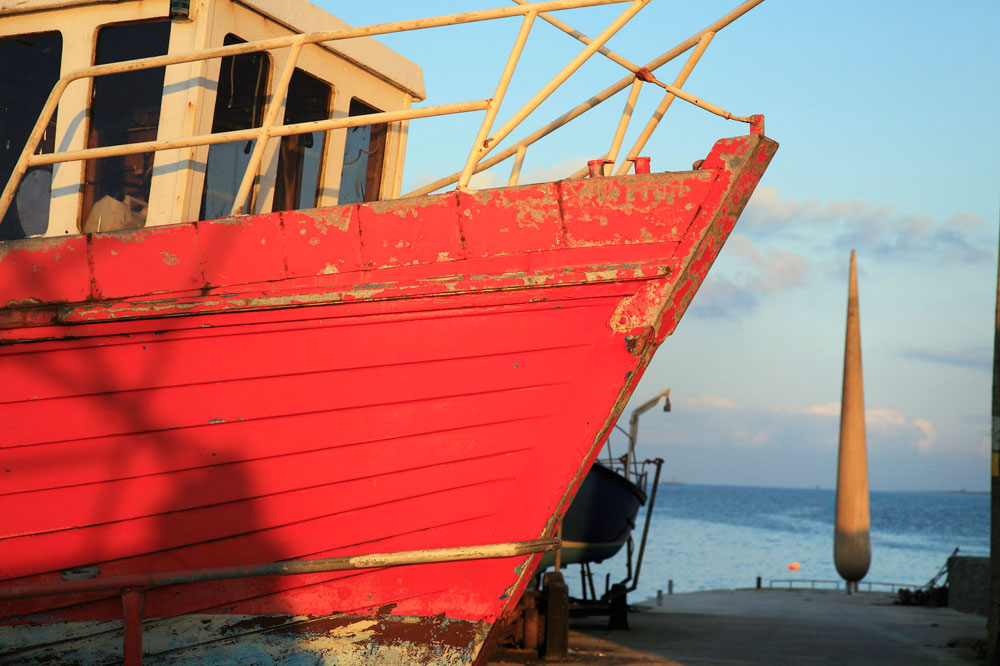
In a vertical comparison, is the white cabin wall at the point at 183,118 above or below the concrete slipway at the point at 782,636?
above

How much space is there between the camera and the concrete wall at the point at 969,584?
490 inches

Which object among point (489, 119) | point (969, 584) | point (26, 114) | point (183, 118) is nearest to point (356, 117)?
point (489, 119)

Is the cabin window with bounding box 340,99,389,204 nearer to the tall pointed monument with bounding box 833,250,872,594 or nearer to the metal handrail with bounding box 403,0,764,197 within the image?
the metal handrail with bounding box 403,0,764,197

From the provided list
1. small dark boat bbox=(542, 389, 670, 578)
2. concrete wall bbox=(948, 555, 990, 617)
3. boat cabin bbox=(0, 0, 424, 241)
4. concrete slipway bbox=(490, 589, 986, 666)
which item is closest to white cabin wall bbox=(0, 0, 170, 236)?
boat cabin bbox=(0, 0, 424, 241)

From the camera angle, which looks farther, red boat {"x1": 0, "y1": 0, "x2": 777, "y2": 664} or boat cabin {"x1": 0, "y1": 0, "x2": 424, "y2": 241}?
boat cabin {"x1": 0, "y1": 0, "x2": 424, "y2": 241}

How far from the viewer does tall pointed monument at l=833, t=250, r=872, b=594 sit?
15.9 meters

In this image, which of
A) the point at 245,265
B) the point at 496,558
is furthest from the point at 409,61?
the point at 496,558

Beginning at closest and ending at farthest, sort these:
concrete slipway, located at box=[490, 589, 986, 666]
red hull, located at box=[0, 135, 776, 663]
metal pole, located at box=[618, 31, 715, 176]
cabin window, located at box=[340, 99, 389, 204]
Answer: red hull, located at box=[0, 135, 776, 663] → metal pole, located at box=[618, 31, 715, 176] → cabin window, located at box=[340, 99, 389, 204] → concrete slipway, located at box=[490, 589, 986, 666]

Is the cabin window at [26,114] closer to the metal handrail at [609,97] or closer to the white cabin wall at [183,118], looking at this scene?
the white cabin wall at [183,118]

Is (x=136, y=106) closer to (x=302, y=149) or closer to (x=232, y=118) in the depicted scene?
(x=232, y=118)

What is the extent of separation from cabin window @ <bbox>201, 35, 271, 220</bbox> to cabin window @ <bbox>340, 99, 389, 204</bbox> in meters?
0.76

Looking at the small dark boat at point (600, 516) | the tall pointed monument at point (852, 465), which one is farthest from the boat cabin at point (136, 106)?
the tall pointed monument at point (852, 465)

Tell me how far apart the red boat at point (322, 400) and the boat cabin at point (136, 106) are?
49 centimetres

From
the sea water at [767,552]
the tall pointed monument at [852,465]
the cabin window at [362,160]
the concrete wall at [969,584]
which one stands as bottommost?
the sea water at [767,552]
